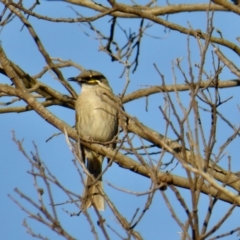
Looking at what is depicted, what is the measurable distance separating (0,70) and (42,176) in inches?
111

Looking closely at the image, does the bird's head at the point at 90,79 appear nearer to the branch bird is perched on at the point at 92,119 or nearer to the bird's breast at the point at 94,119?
the branch bird is perched on at the point at 92,119

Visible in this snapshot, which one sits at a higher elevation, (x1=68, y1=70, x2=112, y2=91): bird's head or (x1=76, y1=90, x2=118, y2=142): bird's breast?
(x1=68, y1=70, x2=112, y2=91): bird's head

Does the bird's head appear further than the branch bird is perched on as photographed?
Yes

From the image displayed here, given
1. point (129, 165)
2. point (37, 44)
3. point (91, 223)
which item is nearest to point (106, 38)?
point (37, 44)

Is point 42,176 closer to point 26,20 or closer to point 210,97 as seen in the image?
point 210,97

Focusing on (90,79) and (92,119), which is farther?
(90,79)

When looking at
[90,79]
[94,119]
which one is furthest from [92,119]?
[90,79]

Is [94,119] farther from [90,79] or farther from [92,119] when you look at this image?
[90,79]

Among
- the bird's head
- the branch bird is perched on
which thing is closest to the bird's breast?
the branch bird is perched on

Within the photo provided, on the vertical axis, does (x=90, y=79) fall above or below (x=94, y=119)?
above

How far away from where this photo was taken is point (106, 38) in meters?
7.79

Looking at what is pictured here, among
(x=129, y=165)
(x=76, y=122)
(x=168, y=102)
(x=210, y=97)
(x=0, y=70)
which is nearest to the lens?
(x=168, y=102)

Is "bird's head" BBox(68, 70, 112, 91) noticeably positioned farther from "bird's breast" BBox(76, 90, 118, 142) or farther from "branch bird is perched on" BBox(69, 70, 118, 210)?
"bird's breast" BBox(76, 90, 118, 142)

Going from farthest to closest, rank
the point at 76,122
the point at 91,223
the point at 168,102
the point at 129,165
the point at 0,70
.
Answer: the point at 76,122
the point at 0,70
the point at 129,165
the point at 168,102
the point at 91,223
